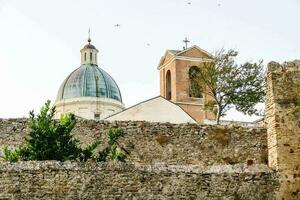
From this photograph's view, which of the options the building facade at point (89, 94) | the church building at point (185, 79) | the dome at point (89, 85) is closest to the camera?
the church building at point (185, 79)

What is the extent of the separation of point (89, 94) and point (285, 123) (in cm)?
3948

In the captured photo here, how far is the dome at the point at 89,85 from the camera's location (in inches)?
2110

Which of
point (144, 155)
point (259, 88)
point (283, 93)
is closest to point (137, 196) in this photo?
point (283, 93)

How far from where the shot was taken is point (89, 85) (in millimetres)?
54094

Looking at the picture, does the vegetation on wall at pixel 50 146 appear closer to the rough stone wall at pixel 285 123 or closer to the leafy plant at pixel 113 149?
the leafy plant at pixel 113 149

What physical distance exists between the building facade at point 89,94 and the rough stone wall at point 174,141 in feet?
104

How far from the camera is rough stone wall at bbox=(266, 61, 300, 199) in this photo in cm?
1459

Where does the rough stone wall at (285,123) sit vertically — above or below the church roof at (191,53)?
below

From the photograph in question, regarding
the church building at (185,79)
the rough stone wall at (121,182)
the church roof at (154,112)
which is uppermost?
the church building at (185,79)

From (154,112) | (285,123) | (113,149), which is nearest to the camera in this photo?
(285,123)

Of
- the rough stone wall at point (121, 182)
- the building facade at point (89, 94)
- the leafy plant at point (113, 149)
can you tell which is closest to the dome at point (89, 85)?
the building facade at point (89, 94)

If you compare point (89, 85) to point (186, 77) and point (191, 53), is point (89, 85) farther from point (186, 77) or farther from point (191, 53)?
point (191, 53)

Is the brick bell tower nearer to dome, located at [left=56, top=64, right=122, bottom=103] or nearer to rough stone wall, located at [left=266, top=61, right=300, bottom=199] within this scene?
dome, located at [left=56, top=64, right=122, bottom=103]

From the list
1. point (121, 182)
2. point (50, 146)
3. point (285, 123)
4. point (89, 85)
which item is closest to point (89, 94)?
point (89, 85)
